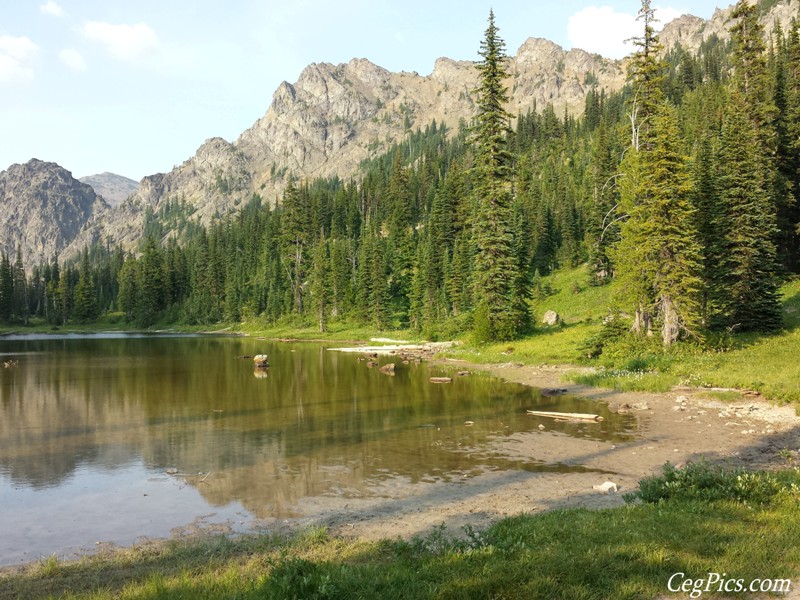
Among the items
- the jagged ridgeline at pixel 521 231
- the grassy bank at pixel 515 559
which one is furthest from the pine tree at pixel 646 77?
the grassy bank at pixel 515 559

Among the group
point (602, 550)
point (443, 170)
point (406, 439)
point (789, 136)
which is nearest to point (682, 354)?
point (406, 439)

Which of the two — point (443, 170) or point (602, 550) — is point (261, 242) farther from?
point (602, 550)

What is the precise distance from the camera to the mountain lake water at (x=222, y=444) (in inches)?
526

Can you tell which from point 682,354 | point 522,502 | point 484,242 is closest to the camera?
point 522,502

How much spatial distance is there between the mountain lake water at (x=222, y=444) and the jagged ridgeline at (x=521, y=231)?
18385 mm

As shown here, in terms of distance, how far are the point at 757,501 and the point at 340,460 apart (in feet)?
39.9

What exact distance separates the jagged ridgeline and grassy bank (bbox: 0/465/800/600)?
26.8 meters

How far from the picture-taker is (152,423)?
966 inches

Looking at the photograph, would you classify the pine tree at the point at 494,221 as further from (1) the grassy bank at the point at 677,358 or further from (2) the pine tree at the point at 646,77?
(2) the pine tree at the point at 646,77

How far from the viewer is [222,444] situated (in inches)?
797

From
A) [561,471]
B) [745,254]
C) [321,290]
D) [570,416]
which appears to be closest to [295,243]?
[321,290]

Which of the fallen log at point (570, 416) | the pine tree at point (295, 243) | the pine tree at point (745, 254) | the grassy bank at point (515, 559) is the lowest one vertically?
the fallen log at point (570, 416)

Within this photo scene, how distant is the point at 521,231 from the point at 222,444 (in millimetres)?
70313

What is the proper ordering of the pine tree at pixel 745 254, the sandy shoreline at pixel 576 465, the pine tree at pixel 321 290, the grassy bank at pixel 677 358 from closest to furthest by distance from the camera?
the sandy shoreline at pixel 576 465 → the grassy bank at pixel 677 358 → the pine tree at pixel 745 254 → the pine tree at pixel 321 290
